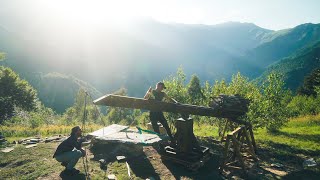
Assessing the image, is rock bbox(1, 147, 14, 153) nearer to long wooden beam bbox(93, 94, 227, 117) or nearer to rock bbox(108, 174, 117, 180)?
rock bbox(108, 174, 117, 180)

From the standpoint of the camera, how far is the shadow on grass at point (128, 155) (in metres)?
11.5

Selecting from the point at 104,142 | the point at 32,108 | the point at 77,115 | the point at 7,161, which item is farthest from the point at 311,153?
the point at 77,115

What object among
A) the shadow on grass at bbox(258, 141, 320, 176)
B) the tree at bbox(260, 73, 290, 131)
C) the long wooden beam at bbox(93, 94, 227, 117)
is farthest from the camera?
the tree at bbox(260, 73, 290, 131)

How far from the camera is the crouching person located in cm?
1079

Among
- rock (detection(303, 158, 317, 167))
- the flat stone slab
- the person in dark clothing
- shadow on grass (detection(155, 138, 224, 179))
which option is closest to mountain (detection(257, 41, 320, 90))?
rock (detection(303, 158, 317, 167))

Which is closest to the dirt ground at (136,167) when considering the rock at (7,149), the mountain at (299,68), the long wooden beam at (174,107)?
the rock at (7,149)

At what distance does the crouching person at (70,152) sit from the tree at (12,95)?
2464 cm

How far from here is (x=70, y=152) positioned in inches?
430

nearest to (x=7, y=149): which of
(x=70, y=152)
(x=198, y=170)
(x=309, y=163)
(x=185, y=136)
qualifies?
(x=70, y=152)

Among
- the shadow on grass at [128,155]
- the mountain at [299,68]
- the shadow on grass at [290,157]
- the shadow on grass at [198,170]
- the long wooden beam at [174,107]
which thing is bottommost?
the shadow on grass at [290,157]

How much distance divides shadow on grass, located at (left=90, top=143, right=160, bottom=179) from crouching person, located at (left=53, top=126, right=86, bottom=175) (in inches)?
78.4

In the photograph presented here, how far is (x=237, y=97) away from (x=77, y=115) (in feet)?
308

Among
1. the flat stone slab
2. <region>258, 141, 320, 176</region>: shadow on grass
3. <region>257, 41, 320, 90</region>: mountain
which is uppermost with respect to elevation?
<region>257, 41, 320, 90</region>: mountain

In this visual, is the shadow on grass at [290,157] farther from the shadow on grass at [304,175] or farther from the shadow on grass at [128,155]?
the shadow on grass at [128,155]
